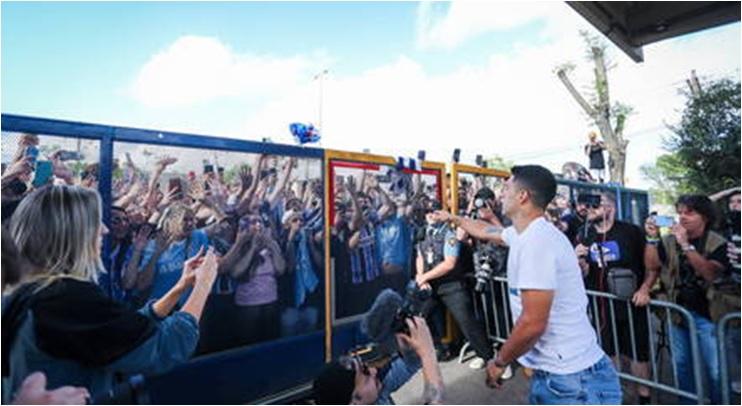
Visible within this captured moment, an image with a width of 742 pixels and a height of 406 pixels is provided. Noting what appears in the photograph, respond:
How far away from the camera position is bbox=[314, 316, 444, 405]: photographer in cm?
190

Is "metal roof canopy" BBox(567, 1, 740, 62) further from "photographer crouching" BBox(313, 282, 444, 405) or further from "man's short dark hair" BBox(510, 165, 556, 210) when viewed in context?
"photographer crouching" BBox(313, 282, 444, 405)

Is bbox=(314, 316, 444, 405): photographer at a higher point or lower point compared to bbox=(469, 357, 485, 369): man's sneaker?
higher

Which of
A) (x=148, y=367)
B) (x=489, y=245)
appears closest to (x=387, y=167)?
(x=489, y=245)

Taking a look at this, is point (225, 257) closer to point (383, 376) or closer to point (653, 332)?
point (383, 376)

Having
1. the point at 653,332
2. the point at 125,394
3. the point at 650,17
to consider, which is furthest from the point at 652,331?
the point at 125,394

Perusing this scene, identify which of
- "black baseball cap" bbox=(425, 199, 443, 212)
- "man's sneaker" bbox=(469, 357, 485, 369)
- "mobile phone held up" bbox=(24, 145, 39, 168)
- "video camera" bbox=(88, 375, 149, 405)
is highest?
"mobile phone held up" bbox=(24, 145, 39, 168)

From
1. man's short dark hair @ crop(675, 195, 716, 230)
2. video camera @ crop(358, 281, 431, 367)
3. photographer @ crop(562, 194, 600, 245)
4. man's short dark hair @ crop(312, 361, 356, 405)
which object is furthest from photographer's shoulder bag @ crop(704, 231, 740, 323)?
man's short dark hair @ crop(312, 361, 356, 405)

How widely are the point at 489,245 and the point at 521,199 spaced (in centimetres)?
251

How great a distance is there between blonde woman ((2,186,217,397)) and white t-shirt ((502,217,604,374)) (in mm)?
1400

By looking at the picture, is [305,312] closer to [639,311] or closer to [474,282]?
[474,282]

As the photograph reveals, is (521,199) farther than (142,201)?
No

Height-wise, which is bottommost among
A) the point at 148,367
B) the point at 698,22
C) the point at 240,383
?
the point at 240,383

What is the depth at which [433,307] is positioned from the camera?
486 centimetres

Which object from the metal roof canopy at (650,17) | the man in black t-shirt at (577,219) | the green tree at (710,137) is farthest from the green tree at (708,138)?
the metal roof canopy at (650,17)
